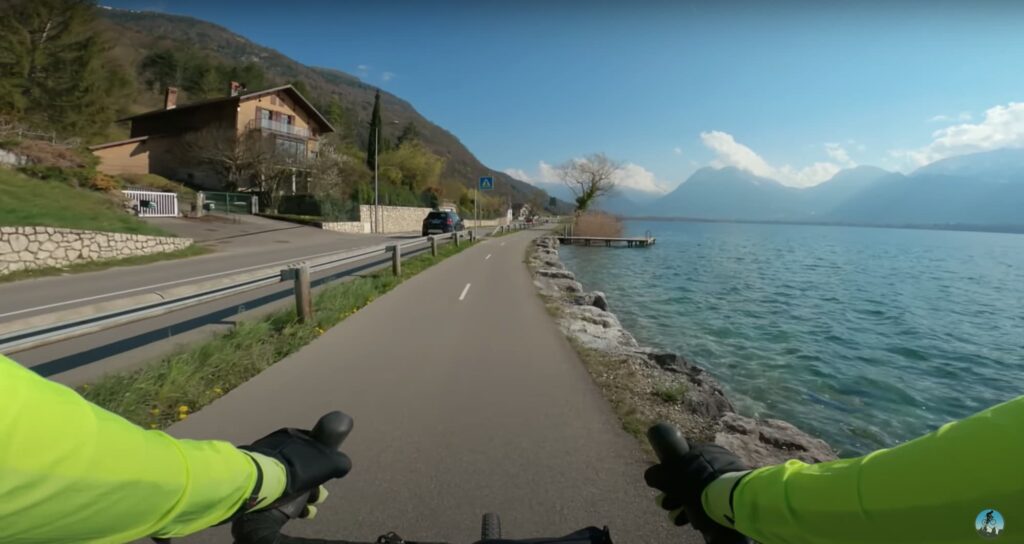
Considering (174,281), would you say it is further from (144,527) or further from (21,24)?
(21,24)

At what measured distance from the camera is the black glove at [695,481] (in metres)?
1.68

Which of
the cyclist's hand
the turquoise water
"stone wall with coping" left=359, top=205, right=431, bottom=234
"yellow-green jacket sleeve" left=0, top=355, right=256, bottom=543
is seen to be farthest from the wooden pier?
"yellow-green jacket sleeve" left=0, top=355, right=256, bottom=543

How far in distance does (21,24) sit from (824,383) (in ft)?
172

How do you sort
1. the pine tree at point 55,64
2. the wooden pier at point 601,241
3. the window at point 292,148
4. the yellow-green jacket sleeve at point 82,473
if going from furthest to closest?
the wooden pier at point 601,241 → the window at point 292,148 → the pine tree at point 55,64 → the yellow-green jacket sleeve at point 82,473

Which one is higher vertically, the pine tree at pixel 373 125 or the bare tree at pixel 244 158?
the pine tree at pixel 373 125

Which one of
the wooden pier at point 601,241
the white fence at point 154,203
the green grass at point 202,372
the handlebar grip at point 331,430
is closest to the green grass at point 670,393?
the handlebar grip at point 331,430

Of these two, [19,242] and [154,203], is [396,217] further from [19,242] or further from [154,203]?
[19,242]

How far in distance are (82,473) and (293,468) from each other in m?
0.89

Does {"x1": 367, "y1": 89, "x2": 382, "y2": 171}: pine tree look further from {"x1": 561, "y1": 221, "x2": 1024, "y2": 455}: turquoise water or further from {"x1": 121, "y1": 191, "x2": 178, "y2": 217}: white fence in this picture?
{"x1": 561, "y1": 221, "x2": 1024, "y2": 455}: turquoise water

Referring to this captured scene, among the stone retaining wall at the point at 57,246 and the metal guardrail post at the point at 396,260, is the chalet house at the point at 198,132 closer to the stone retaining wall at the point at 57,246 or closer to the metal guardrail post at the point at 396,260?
the stone retaining wall at the point at 57,246

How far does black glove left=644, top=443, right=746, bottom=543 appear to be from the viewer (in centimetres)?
168

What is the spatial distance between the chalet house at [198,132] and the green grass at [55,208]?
925 inches

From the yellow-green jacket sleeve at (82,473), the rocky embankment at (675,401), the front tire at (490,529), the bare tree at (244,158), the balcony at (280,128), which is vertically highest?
the balcony at (280,128)

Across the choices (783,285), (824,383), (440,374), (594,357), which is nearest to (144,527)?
(440,374)
